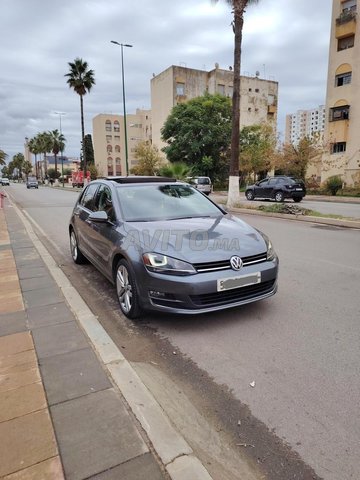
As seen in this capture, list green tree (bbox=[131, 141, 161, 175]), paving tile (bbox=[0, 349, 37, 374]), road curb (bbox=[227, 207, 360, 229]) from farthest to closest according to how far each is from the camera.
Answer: green tree (bbox=[131, 141, 161, 175])
road curb (bbox=[227, 207, 360, 229])
paving tile (bbox=[0, 349, 37, 374])

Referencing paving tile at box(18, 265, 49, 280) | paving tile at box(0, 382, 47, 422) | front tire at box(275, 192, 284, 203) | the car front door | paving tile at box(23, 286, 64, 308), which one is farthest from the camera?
the car front door

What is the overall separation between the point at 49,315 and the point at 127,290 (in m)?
0.96

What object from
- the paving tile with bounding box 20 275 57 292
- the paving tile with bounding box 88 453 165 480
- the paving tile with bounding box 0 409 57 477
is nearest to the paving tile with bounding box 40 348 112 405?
the paving tile with bounding box 0 409 57 477

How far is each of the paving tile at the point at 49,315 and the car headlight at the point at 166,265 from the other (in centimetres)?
117

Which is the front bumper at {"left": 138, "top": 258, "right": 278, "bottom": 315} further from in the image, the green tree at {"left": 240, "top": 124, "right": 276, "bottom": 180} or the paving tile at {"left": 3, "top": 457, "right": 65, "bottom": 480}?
the green tree at {"left": 240, "top": 124, "right": 276, "bottom": 180}

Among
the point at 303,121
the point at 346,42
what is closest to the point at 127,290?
the point at 346,42

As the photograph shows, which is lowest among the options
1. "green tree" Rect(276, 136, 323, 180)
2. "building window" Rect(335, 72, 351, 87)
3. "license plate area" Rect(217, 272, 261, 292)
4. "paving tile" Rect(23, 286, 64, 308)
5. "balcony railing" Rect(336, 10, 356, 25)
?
"paving tile" Rect(23, 286, 64, 308)

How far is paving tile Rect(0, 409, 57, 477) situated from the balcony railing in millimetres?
39550

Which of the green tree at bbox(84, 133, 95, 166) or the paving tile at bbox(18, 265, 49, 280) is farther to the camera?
the green tree at bbox(84, 133, 95, 166)

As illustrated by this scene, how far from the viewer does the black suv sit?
21.1 m

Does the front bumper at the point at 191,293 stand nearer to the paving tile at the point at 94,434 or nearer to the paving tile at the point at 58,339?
the paving tile at the point at 58,339

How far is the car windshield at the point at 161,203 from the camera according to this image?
4664 mm

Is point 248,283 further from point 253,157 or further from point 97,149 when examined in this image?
point 97,149

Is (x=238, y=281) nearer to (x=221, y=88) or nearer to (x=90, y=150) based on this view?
(x=221, y=88)
